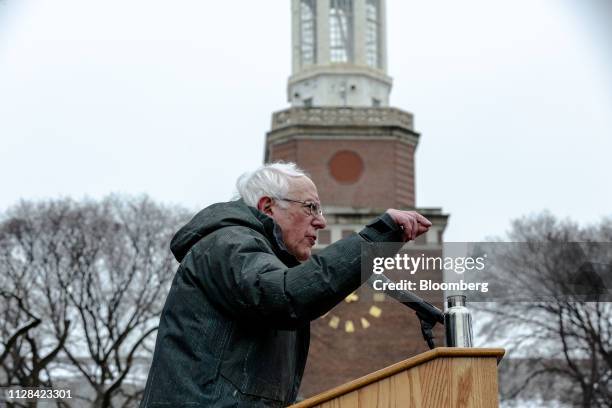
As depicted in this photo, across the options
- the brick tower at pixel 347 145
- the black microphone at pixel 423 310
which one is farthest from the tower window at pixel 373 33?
the black microphone at pixel 423 310

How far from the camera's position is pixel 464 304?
5012 mm

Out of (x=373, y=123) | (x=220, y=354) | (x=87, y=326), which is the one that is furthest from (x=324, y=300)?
(x=373, y=123)

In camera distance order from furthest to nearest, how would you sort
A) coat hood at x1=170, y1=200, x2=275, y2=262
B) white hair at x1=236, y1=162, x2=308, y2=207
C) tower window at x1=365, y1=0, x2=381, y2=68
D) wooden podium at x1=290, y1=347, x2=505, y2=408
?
tower window at x1=365, y1=0, x2=381, y2=68 < white hair at x1=236, y1=162, x2=308, y2=207 < coat hood at x1=170, y1=200, x2=275, y2=262 < wooden podium at x1=290, y1=347, x2=505, y2=408

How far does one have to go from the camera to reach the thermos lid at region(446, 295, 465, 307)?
5.00m

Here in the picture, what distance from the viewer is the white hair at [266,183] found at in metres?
5.40

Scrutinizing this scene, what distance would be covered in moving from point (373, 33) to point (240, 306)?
2065 inches

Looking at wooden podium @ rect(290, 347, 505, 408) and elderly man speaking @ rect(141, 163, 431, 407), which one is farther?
elderly man speaking @ rect(141, 163, 431, 407)

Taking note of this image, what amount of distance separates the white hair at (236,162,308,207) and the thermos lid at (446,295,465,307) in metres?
0.80

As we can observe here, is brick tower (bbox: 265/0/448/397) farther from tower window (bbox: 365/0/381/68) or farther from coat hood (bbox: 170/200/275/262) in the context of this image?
coat hood (bbox: 170/200/275/262)

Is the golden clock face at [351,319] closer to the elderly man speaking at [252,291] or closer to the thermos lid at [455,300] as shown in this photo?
the elderly man speaking at [252,291]

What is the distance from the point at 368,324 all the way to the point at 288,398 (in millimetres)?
43267

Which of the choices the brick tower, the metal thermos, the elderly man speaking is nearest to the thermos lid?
the metal thermos

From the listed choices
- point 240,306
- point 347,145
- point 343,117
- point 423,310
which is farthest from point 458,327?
point 343,117

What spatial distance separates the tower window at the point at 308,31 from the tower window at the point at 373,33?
2.19 m
